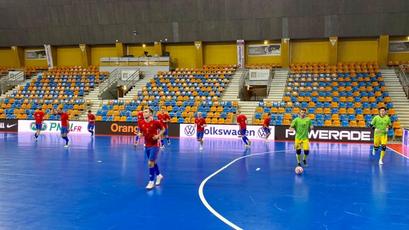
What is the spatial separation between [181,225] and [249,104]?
20903mm

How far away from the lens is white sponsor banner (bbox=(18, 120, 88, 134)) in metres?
25.7

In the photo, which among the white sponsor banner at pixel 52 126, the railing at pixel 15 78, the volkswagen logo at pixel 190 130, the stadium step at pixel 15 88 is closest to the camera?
the volkswagen logo at pixel 190 130

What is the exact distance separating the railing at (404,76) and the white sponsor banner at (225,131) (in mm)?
11427

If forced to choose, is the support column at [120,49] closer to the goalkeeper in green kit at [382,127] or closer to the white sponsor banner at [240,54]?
the white sponsor banner at [240,54]

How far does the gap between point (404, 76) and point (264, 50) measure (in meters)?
11.4

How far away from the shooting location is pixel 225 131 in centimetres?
2334

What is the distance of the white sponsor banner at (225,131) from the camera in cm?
2274

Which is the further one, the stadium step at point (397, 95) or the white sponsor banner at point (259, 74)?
the white sponsor banner at point (259, 74)

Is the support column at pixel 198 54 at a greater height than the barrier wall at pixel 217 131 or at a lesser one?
greater

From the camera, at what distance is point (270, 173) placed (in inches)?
468

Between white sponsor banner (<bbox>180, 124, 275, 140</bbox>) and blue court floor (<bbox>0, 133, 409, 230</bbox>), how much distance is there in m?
6.50

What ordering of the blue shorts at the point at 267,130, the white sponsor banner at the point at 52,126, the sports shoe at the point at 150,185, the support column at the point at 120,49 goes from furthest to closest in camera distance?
the support column at the point at 120,49 → the white sponsor banner at the point at 52,126 → the blue shorts at the point at 267,130 → the sports shoe at the point at 150,185

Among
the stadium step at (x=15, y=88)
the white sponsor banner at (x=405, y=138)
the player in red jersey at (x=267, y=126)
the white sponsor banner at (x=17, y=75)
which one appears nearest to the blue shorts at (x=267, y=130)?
the player in red jersey at (x=267, y=126)

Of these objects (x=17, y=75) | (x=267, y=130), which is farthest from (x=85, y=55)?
(x=267, y=130)
